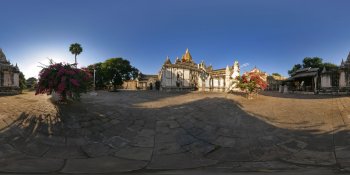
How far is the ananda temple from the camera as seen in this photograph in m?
23.2

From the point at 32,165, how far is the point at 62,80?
14.7ft

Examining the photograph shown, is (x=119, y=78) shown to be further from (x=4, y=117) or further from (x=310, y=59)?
(x=310, y=59)

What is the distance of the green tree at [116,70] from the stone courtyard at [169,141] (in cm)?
3275

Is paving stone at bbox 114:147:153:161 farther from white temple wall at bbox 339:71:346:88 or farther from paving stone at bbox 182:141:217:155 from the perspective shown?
white temple wall at bbox 339:71:346:88

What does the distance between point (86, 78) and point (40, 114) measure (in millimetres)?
2164

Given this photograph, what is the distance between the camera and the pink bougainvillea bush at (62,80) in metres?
8.85

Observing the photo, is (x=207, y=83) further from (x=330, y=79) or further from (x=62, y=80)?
(x=62, y=80)

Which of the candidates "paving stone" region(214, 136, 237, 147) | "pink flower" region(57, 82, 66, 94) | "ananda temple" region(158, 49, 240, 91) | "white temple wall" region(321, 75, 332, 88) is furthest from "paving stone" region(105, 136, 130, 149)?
"white temple wall" region(321, 75, 332, 88)

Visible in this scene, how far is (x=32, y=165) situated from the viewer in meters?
4.91

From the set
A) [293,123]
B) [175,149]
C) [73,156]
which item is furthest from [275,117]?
[73,156]

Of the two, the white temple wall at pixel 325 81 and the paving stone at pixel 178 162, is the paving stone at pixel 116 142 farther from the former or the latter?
the white temple wall at pixel 325 81

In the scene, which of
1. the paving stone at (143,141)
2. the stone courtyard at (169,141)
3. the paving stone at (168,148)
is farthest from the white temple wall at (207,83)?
the paving stone at (168,148)

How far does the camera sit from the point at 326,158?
5.21 m

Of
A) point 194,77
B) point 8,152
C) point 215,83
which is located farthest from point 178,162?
point 194,77
